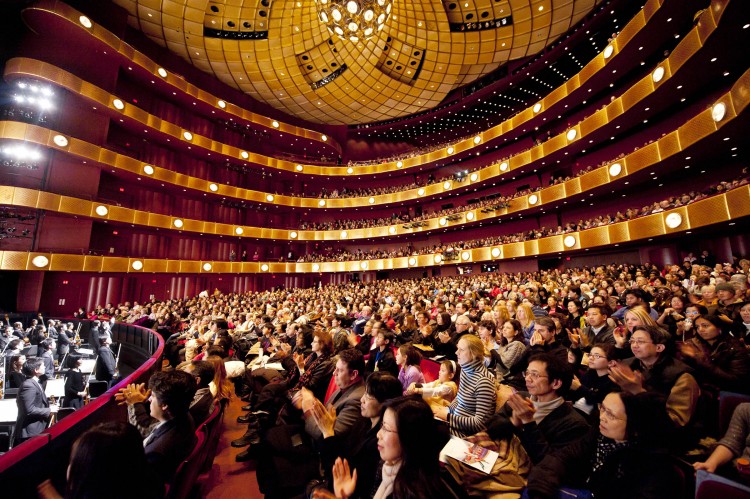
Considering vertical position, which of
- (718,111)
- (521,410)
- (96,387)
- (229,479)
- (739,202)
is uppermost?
(718,111)

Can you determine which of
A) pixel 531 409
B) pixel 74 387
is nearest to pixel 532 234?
pixel 531 409

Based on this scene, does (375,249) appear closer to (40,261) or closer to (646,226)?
(646,226)

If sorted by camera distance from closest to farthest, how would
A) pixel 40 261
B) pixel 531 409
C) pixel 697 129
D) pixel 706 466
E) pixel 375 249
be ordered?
pixel 706 466
pixel 531 409
pixel 697 129
pixel 40 261
pixel 375 249

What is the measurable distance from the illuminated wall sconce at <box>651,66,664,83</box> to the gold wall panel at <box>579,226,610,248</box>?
483 centimetres

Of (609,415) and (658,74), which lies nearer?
(609,415)

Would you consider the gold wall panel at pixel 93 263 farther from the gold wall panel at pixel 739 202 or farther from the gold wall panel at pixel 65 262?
the gold wall panel at pixel 739 202

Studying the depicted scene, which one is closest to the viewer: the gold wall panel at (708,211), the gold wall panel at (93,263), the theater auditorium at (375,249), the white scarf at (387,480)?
the white scarf at (387,480)

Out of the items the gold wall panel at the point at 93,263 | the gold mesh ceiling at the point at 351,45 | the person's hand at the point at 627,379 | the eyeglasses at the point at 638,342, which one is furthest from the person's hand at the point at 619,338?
the gold mesh ceiling at the point at 351,45

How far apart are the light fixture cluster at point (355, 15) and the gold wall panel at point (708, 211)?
13.8 metres

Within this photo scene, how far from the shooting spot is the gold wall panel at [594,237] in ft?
39.1

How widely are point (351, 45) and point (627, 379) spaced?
2256 cm

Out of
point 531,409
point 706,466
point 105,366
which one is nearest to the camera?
point 706,466

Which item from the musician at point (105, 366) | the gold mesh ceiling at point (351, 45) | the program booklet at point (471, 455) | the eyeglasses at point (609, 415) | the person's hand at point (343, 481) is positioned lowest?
the musician at point (105, 366)

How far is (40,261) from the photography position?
12.0 metres
